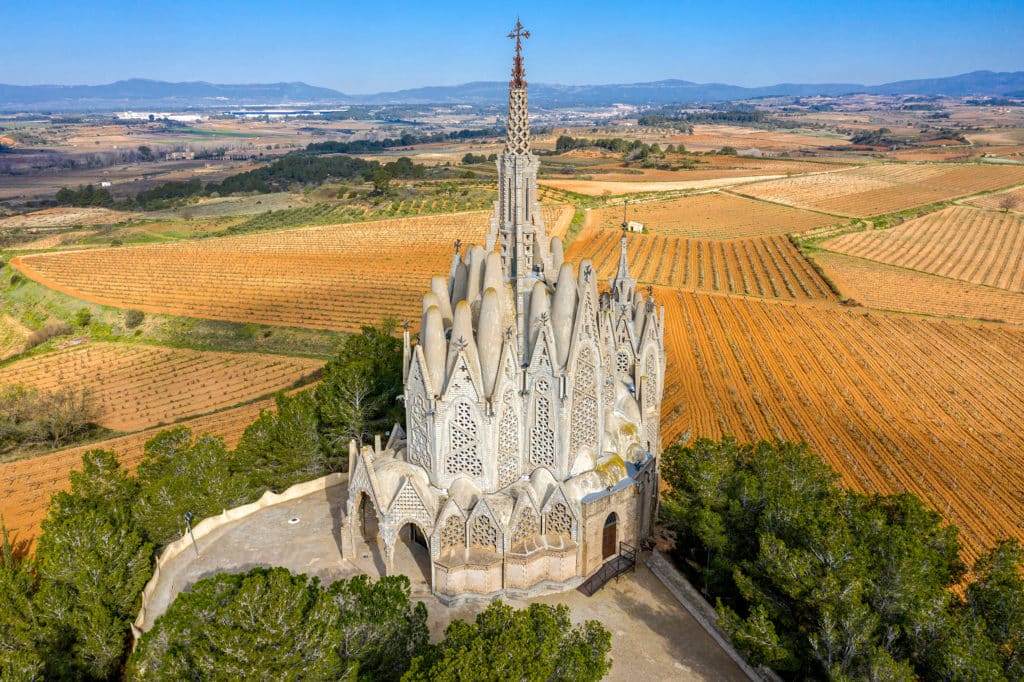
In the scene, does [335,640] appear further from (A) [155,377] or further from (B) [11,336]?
(B) [11,336]

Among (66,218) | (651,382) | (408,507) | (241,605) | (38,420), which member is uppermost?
(651,382)

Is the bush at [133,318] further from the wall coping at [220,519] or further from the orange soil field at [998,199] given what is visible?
the orange soil field at [998,199]

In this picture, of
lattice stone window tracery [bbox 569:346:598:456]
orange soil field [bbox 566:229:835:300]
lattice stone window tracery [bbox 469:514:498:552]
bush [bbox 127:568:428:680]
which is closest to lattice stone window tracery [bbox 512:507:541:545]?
lattice stone window tracery [bbox 469:514:498:552]

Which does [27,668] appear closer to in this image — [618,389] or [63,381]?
[618,389]

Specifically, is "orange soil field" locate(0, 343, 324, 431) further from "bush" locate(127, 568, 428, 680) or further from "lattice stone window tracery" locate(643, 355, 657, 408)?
"bush" locate(127, 568, 428, 680)

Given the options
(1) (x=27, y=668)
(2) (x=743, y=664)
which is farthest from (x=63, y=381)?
(2) (x=743, y=664)

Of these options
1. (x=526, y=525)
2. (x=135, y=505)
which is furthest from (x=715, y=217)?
(x=135, y=505)
